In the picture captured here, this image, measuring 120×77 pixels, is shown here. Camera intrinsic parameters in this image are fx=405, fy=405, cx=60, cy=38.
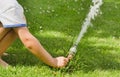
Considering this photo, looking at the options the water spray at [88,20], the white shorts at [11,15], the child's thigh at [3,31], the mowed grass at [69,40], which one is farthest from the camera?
the water spray at [88,20]

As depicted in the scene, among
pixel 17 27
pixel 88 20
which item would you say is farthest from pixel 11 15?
pixel 88 20

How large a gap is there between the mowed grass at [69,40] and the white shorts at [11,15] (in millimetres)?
655

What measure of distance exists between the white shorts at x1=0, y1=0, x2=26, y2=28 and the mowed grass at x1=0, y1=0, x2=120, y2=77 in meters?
0.66

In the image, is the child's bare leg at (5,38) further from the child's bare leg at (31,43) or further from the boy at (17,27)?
the child's bare leg at (31,43)

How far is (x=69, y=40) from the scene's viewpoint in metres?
7.34

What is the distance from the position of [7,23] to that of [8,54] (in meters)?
1.06

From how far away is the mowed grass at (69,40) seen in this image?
225 inches

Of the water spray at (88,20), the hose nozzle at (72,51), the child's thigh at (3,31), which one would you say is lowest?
the water spray at (88,20)

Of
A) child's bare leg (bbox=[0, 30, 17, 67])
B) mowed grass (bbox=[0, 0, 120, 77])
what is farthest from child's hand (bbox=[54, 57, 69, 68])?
child's bare leg (bbox=[0, 30, 17, 67])

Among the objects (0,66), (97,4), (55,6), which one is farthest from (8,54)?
(97,4)

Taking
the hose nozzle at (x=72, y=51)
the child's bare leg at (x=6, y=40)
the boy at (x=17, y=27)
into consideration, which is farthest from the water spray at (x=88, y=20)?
the child's bare leg at (x=6, y=40)

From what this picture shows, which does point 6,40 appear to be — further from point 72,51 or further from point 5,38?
point 72,51

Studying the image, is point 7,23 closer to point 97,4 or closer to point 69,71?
point 69,71

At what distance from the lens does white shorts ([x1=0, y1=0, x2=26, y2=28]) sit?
5.29 m
